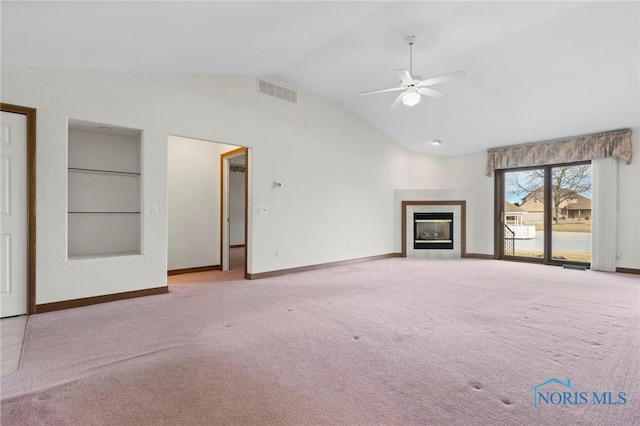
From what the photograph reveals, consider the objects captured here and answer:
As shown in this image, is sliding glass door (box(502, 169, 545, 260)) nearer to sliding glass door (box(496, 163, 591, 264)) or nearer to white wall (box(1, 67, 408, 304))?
sliding glass door (box(496, 163, 591, 264))

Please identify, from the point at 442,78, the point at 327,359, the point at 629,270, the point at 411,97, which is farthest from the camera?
the point at 629,270

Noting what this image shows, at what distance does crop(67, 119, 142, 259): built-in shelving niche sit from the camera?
4051mm

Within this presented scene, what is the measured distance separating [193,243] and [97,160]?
2.12 meters

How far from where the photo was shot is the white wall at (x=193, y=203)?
5566 millimetres

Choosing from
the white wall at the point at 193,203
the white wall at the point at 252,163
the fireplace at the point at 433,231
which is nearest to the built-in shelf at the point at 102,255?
the white wall at the point at 252,163

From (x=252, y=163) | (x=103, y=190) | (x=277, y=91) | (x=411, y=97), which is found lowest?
(x=103, y=190)

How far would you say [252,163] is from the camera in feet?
17.2

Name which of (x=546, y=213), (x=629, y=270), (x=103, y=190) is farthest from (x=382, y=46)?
(x=629, y=270)

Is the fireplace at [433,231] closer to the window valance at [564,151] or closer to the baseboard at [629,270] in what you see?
the window valance at [564,151]

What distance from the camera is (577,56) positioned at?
4.14 metres

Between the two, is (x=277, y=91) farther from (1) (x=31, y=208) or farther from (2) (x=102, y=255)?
(1) (x=31, y=208)

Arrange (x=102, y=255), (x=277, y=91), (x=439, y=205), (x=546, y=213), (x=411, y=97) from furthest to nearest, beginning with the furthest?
(x=439, y=205) < (x=546, y=213) < (x=277, y=91) < (x=102, y=255) < (x=411, y=97)

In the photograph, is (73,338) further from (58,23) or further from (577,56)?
(577,56)

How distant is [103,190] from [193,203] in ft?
5.43
